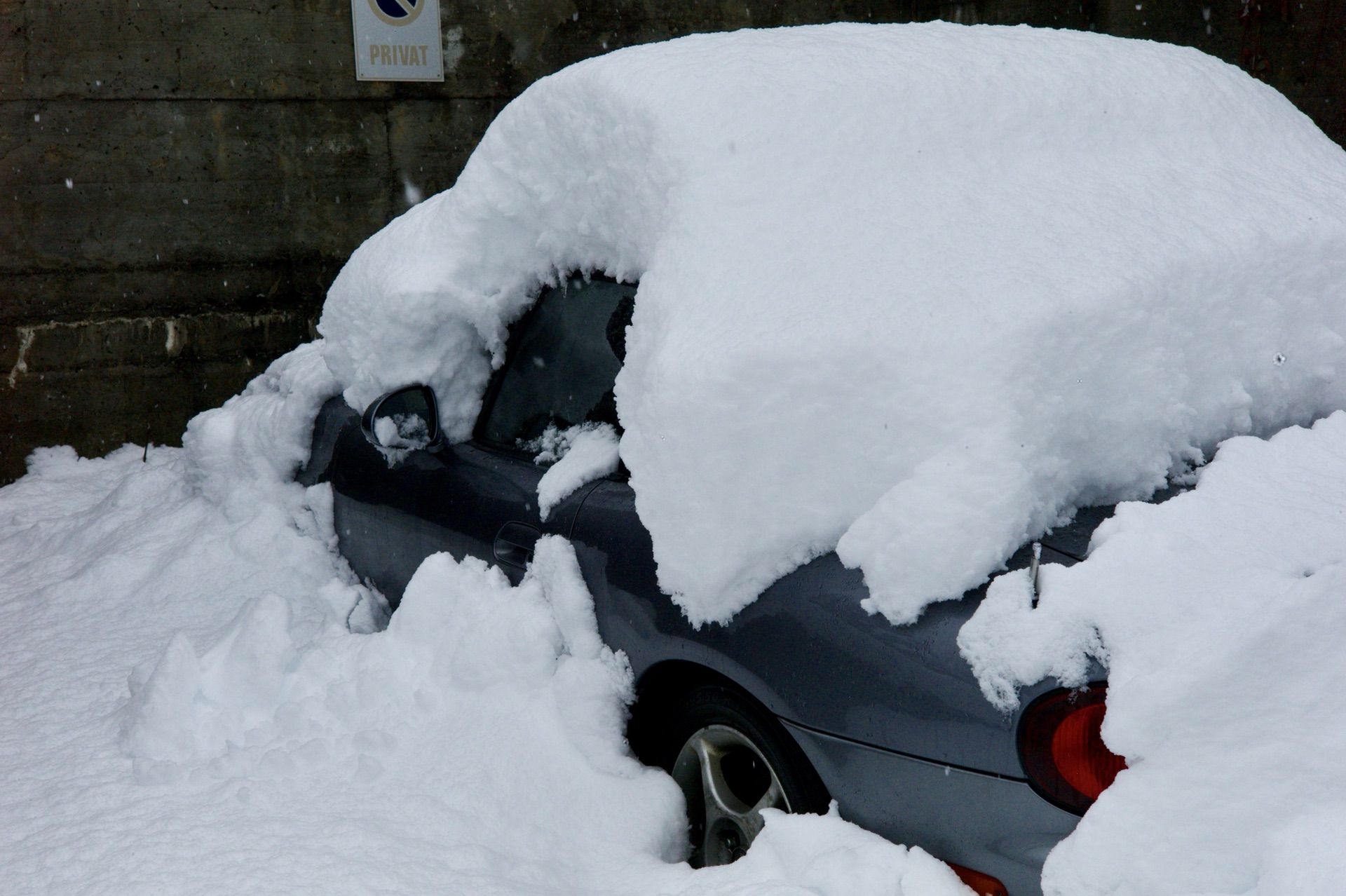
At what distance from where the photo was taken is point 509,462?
316 cm

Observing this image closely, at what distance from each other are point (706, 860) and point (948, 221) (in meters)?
1.54

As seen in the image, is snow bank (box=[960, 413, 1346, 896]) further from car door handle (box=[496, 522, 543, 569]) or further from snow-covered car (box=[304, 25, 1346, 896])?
car door handle (box=[496, 522, 543, 569])

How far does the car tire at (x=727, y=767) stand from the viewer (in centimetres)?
224

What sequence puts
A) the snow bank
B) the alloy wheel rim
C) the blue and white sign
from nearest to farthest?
1. the snow bank
2. the alloy wheel rim
3. the blue and white sign

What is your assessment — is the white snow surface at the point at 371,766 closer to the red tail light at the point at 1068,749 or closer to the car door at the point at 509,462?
the car door at the point at 509,462

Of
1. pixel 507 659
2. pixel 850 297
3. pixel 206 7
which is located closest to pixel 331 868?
pixel 507 659

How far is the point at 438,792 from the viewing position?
2672mm

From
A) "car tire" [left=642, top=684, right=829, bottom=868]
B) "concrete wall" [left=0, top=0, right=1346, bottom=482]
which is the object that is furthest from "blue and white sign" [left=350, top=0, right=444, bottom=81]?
"car tire" [left=642, top=684, right=829, bottom=868]

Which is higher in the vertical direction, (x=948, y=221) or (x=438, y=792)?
(x=948, y=221)

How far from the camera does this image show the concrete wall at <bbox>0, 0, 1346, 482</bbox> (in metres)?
6.61

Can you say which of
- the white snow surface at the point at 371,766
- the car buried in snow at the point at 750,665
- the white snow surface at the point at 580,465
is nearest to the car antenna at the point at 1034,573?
the car buried in snow at the point at 750,665

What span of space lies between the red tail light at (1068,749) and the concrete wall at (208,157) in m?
6.33

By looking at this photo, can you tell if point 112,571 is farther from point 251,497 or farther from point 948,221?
point 948,221

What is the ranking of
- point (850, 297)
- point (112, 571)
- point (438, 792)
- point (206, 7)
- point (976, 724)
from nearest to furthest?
1. point (976, 724)
2. point (850, 297)
3. point (438, 792)
4. point (112, 571)
5. point (206, 7)
